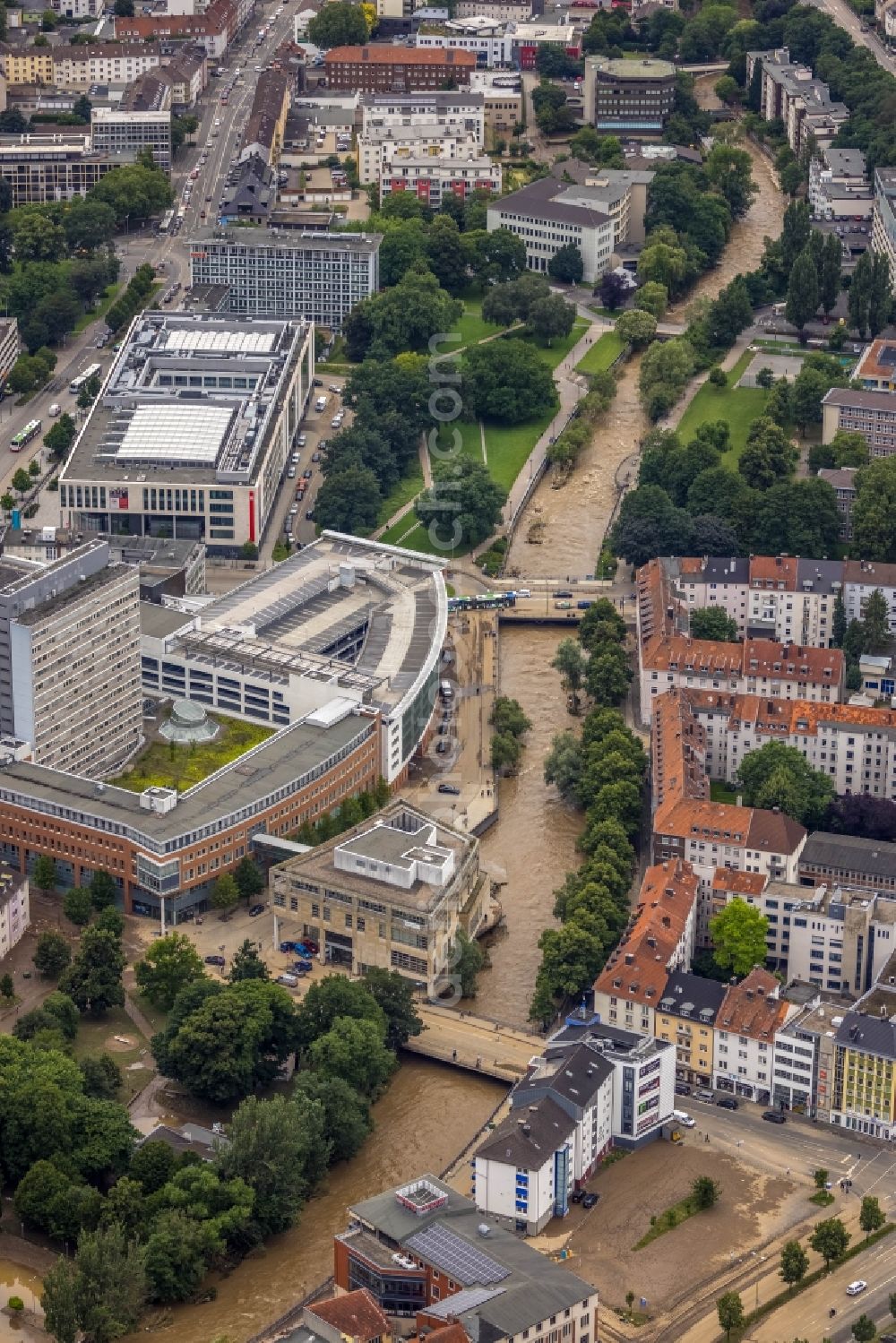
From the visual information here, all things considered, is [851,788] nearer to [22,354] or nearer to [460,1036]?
[460,1036]

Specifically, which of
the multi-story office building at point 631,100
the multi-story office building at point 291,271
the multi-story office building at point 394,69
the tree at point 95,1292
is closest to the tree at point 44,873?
the tree at point 95,1292

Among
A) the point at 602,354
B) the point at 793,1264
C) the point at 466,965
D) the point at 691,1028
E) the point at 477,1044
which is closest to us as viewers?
the point at 793,1264

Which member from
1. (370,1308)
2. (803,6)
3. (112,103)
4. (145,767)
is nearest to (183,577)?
(145,767)

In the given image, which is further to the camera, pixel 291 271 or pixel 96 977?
pixel 291 271

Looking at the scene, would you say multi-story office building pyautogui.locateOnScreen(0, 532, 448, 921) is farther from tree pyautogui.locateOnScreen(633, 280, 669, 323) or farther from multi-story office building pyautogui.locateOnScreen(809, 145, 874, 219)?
multi-story office building pyautogui.locateOnScreen(809, 145, 874, 219)

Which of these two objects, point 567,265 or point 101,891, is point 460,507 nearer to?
point 567,265

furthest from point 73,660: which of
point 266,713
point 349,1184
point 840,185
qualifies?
point 840,185
